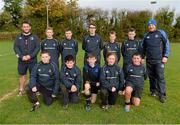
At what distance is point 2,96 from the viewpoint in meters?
8.20

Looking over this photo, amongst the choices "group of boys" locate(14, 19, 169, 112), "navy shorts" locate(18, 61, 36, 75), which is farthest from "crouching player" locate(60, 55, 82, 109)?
"navy shorts" locate(18, 61, 36, 75)

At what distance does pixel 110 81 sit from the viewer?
22.7ft

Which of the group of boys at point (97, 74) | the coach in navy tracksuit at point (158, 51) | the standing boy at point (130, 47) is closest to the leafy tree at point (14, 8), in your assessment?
the standing boy at point (130, 47)

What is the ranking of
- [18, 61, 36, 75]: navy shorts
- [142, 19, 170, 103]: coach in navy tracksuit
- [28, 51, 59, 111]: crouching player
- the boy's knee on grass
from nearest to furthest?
the boy's knee on grass
[28, 51, 59, 111]: crouching player
[142, 19, 170, 103]: coach in navy tracksuit
[18, 61, 36, 75]: navy shorts

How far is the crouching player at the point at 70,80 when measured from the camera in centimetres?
703

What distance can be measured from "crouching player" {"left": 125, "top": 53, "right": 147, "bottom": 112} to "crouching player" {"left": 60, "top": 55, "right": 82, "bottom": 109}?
1134mm

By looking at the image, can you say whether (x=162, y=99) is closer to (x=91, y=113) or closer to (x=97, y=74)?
(x=97, y=74)

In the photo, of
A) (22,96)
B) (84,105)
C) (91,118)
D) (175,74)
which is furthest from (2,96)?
(175,74)

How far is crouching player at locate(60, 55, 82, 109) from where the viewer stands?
23.1ft

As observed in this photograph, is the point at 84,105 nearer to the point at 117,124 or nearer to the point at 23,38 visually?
the point at 117,124

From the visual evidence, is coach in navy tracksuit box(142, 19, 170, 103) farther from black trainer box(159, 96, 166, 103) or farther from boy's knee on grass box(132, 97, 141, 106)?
boy's knee on grass box(132, 97, 141, 106)

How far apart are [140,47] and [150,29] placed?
64cm

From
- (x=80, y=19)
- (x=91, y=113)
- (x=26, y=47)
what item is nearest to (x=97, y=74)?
(x=91, y=113)

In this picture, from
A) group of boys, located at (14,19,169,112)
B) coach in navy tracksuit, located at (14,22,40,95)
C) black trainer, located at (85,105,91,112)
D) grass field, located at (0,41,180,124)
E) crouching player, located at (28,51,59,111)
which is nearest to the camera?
grass field, located at (0,41,180,124)
